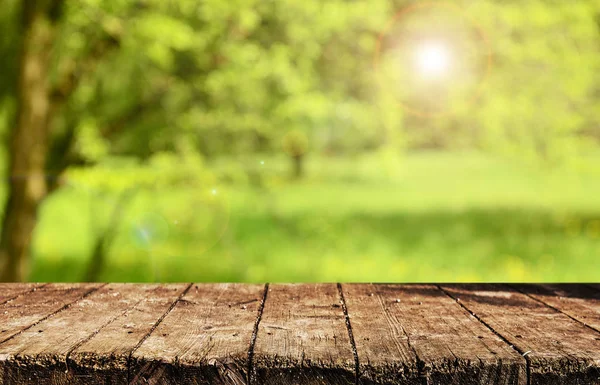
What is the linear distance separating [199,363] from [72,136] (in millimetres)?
6745

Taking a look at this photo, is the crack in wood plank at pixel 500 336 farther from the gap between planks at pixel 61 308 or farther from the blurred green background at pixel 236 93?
the blurred green background at pixel 236 93

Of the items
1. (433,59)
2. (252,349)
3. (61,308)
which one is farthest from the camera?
(433,59)

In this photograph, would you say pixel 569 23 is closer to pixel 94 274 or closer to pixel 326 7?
pixel 326 7

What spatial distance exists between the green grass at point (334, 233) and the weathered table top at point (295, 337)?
2.05 meters

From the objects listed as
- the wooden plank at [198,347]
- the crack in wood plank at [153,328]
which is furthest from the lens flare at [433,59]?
A: the wooden plank at [198,347]

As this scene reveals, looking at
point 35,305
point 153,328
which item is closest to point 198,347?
point 153,328

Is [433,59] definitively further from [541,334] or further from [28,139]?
[541,334]

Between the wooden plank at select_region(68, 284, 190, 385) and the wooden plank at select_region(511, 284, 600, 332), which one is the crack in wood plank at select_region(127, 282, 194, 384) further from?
the wooden plank at select_region(511, 284, 600, 332)

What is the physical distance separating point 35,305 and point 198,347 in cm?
84

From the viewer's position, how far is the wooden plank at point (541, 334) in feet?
5.54

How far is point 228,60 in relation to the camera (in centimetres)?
718

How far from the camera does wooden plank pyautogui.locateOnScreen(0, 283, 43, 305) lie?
2485 millimetres

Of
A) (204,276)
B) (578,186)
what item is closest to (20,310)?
(204,276)

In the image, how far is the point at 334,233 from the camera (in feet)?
52.3
